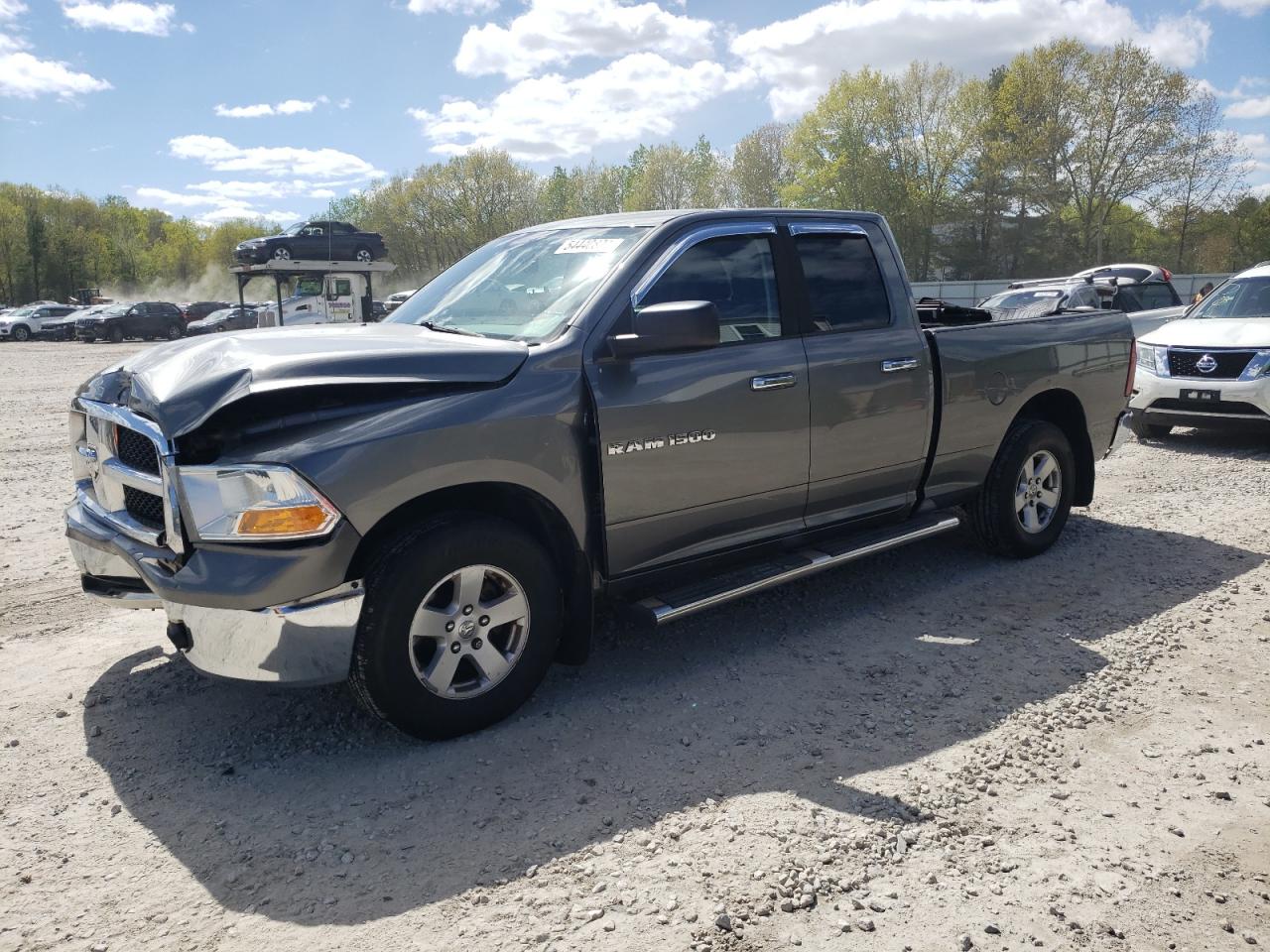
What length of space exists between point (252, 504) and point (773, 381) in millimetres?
2310

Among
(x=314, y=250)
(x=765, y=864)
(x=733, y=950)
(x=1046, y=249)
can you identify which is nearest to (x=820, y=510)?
(x=765, y=864)

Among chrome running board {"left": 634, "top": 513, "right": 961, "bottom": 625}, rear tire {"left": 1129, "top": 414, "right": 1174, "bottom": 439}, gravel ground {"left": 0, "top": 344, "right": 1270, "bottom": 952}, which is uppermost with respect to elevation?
chrome running board {"left": 634, "top": 513, "right": 961, "bottom": 625}

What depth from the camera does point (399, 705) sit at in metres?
3.39

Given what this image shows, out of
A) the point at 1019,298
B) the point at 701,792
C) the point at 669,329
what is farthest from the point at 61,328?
the point at 701,792

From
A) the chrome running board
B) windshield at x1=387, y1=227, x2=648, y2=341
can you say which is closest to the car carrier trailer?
windshield at x1=387, y1=227, x2=648, y2=341

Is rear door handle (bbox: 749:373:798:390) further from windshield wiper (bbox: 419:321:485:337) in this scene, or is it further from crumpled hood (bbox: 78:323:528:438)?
windshield wiper (bbox: 419:321:485:337)

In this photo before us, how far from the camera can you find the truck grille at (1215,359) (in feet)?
30.8

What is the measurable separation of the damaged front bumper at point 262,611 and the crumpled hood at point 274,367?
49 cm

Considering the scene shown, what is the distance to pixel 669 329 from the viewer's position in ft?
12.1

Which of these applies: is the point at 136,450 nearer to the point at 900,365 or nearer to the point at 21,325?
the point at 900,365

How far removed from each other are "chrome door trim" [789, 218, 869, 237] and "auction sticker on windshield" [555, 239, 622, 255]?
39.2 inches

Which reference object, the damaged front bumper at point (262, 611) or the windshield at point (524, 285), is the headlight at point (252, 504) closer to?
the damaged front bumper at point (262, 611)

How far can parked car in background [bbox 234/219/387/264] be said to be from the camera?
29391 millimetres

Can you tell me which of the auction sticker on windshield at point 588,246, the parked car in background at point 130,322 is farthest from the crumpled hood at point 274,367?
the parked car in background at point 130,322
